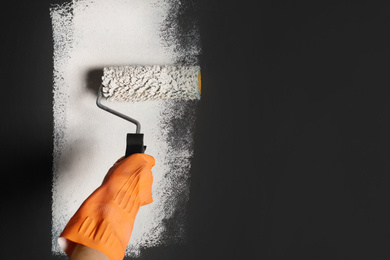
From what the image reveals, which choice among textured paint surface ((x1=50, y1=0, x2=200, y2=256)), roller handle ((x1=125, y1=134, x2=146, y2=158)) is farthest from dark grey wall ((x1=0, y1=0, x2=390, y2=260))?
roller handle ((x1=125, y1=134, x2=146, y2=158))

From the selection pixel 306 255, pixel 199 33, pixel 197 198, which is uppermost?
pixel 199 33

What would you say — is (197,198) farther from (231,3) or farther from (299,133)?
(231,3)

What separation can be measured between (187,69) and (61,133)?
393 millimetres

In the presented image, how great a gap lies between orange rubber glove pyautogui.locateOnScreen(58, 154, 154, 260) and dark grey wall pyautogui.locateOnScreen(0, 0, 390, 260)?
7.7 inches

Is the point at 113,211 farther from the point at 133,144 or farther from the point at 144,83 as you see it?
the point at 144,83

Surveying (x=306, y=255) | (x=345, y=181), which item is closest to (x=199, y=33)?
(x=345, y=181)

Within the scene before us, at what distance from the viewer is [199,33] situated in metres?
0.83

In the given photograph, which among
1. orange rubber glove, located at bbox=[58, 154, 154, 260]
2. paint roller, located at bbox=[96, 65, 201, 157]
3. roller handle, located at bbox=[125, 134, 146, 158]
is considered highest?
paint roller, located at bbox=[96, 65, 201, 157]

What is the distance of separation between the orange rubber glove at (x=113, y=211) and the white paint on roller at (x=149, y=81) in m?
0.17

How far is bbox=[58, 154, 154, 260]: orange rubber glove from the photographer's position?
0.65 metres

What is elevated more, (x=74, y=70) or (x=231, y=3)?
(x=231, y=3)

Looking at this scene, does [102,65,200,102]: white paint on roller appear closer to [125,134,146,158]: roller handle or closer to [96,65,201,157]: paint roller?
[96,65,201,157]: paint roller

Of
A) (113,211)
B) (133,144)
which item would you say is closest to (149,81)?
(133,144)

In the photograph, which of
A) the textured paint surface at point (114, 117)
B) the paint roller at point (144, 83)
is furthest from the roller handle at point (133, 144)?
the textured paint surface at point (114, 117)
